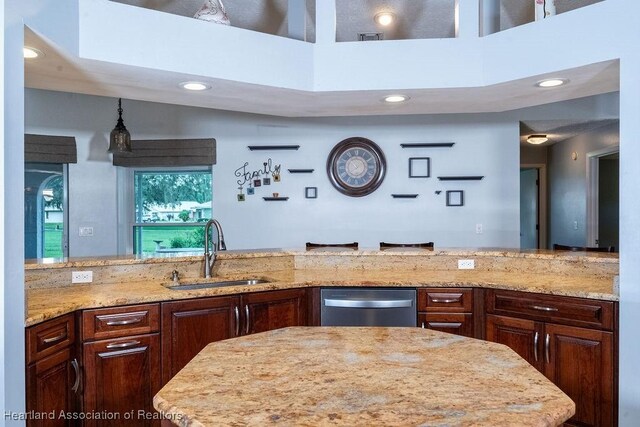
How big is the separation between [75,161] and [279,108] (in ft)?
9.68

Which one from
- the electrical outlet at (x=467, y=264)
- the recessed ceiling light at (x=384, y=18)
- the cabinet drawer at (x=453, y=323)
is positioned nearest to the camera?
the cabinet drawer at (x=453, y=323)

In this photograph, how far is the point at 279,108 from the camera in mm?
3439

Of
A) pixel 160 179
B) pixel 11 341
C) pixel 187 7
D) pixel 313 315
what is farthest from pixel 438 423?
pixel 160 179

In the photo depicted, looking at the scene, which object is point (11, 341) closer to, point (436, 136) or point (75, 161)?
point (75, 161)

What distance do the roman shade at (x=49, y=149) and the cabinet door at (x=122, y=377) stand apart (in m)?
3.50

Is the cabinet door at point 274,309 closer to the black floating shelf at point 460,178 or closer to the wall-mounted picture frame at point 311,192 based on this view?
the wall-mounted picture frame at point 311,192

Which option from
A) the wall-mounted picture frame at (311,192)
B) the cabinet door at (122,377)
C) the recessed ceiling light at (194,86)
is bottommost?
the cabinet door at (122,377)

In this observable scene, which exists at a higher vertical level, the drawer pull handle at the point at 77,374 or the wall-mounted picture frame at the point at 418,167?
the wall-mounted picture frame at the point at 418,167

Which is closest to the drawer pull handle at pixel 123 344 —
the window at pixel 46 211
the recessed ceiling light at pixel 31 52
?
the recessed ceiling light at pixel 31 52

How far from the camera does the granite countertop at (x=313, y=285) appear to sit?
232cm

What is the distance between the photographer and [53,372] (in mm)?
2100

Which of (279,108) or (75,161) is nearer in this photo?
(279,108)

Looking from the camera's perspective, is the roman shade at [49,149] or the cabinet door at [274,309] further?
the roman shade at [49,149]

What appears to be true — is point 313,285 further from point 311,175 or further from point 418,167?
point 418,167
